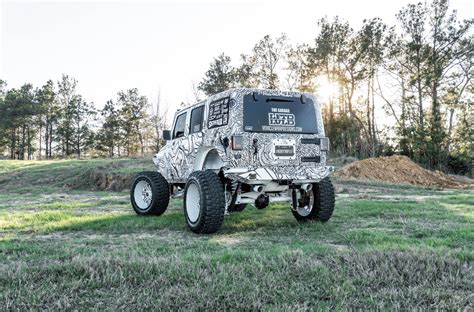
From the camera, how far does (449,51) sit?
32.1 meters

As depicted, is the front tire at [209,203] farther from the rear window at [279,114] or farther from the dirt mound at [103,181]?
the dirt mound at [103,181]

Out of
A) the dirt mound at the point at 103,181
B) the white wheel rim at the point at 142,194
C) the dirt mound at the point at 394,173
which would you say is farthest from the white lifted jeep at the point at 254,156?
the dirt mound at the point at 394,173

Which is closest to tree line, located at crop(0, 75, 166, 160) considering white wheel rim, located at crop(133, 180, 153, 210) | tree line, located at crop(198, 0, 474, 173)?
tree line, located at crop(198, 0, 474, 173)

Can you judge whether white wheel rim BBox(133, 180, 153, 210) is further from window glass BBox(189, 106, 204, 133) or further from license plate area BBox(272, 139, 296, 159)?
license plate area BBox(272, 139, 296, 159)

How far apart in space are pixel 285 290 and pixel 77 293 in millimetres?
1756

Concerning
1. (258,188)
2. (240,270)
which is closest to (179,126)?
(258,188)

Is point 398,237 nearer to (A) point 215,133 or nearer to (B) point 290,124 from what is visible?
(B) point 290,124

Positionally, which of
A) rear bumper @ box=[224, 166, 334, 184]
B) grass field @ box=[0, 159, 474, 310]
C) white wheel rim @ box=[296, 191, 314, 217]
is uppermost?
rear bumper @ box=[224, 166, 334, 184]

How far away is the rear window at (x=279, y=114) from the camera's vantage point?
6871 mm

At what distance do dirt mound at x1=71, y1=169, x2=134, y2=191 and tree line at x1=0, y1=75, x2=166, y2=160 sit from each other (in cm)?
2958

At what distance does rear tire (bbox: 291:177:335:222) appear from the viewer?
765 centimetres

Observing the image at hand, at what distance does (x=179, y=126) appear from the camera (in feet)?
29.1

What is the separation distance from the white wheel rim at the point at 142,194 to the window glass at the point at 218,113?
274cm

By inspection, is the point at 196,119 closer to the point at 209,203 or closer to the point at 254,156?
the point at 254,156
